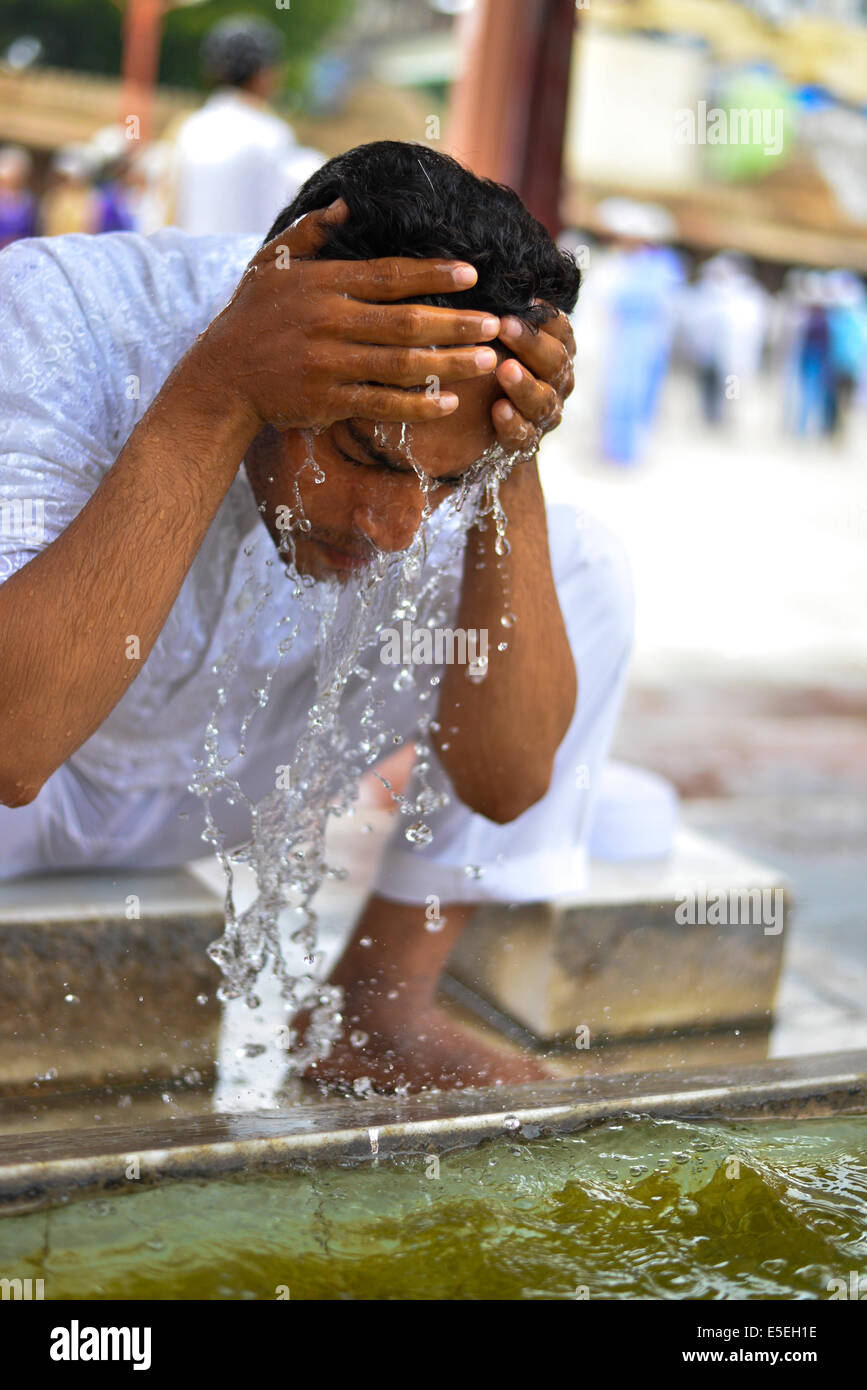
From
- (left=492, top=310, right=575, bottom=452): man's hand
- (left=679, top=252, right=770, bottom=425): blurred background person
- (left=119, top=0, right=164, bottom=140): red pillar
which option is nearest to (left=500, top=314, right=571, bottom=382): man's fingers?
(left=492, top=310, right=575, bottom=452): man's hand

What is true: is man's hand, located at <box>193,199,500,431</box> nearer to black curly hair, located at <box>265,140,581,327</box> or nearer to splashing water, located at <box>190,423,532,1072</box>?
black curly hair, located at <box>265,140,581,327</box>

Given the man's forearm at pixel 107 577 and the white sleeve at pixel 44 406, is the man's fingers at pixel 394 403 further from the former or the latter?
the white sleeve at pixel 44 406

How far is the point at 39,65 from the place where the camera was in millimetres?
17406

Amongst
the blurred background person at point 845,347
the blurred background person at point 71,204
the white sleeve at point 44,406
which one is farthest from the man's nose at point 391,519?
the blurred background person at point 845,347

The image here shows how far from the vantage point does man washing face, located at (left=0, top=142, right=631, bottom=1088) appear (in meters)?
1.50

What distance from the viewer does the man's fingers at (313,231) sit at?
1530mm

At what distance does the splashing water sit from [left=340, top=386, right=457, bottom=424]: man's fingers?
0.32m

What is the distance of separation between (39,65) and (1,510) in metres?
18.0

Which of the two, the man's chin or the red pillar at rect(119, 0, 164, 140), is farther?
the red pillar at rect(119, 0, 164, 140)

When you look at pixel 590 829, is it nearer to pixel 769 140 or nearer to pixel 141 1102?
pixel 141 1102

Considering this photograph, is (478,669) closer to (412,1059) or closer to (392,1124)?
(412,1059)

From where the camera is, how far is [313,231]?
5.03 ft

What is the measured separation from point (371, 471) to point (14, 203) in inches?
412

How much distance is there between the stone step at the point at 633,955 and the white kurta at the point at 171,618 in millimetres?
68
